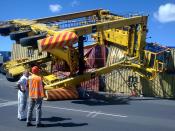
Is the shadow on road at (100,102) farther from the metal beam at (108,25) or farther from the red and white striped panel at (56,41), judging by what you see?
the metal beam at (108,25)

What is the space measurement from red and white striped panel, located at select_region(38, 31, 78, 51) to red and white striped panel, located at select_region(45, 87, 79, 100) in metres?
2.26

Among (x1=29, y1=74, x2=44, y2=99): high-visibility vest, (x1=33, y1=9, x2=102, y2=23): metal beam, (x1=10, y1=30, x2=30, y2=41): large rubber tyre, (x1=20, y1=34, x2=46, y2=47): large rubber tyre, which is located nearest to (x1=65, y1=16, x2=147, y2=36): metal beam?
(x1=20, y1=34, x2=46, y2=47): large rubber tyre

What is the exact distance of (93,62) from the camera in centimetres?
2288

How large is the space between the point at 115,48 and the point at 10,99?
8.18 meters

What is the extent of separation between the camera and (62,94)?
18.0m

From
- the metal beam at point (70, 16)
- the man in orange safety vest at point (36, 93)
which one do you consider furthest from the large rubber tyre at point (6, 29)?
the man in orange safety vest at point (36, 93)

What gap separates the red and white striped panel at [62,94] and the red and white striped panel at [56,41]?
7.40 ft

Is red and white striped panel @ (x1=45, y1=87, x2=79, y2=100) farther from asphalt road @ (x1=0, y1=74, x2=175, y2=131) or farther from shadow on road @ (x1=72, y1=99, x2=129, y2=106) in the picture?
shadow on road @ (x1=72, y1=99, x2=129, y2=106)

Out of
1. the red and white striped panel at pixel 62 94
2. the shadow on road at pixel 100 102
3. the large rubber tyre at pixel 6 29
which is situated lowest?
the shadow on road at pixel 100 102

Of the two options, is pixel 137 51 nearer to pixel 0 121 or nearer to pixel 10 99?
pixel 10 99

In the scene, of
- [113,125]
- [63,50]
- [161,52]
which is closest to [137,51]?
[161,52]

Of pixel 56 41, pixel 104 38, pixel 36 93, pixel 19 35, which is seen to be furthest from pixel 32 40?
pixel 104 38

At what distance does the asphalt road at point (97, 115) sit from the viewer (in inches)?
479

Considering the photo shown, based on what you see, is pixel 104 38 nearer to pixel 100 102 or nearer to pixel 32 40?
pixel 100 102
